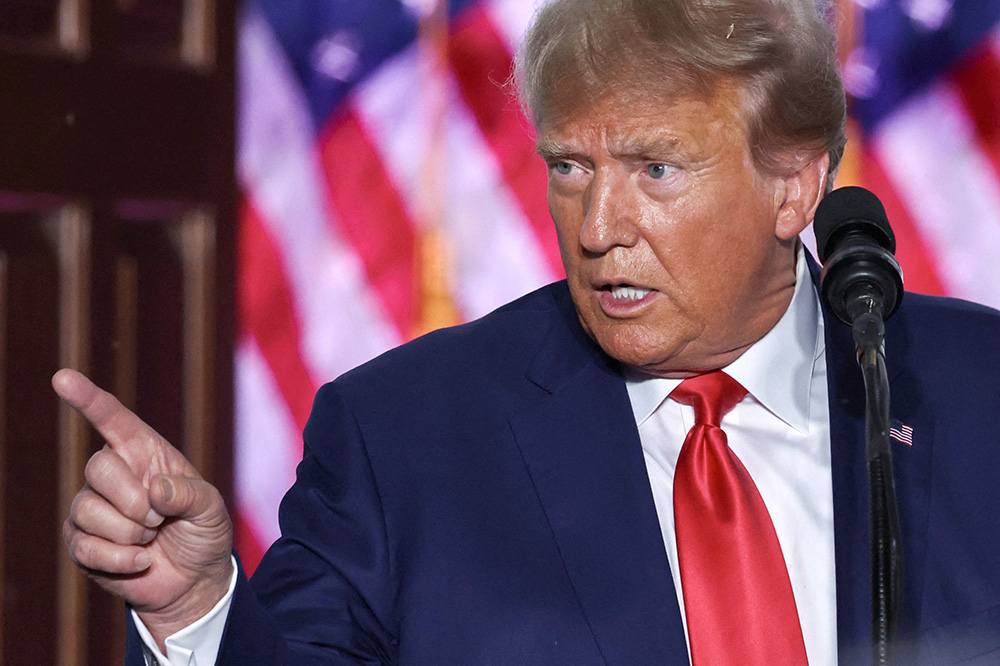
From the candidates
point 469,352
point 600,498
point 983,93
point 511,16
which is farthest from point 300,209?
point 983,93

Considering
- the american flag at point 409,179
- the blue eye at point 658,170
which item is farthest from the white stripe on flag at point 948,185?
the blue eye at point 658,170

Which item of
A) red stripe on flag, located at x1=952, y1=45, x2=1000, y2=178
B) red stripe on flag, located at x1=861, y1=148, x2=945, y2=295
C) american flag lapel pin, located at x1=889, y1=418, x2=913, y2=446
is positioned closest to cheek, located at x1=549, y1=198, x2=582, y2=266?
american flag lapel pin, located at x1=889, y1=418, x2=913, y2=446

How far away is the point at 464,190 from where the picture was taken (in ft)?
6.68

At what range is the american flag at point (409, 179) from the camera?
2.02 meters

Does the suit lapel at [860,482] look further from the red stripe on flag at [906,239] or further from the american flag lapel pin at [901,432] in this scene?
the red stripe on flag at [906,239]

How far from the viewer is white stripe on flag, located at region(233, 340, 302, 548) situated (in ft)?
6.72

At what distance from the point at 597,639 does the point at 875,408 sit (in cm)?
47

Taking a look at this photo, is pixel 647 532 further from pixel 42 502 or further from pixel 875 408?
pixel 42 502

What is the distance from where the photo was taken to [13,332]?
5.37ft

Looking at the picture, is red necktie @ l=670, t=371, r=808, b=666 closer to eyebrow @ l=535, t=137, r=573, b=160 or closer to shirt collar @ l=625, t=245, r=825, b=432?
shirt collar @ l=625, t=245, r=825, b=432

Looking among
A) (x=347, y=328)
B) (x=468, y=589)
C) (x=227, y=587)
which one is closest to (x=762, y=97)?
(x=468, y=589)

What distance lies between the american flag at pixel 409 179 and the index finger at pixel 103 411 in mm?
1085

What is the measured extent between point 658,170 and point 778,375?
1.02 feet

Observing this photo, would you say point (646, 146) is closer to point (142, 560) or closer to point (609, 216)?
point (609, 216)
